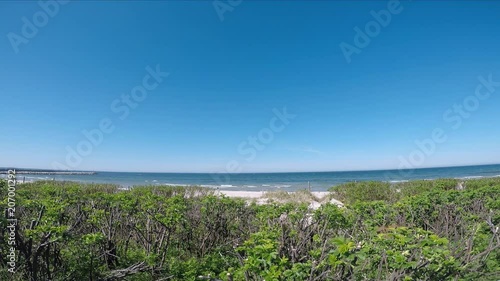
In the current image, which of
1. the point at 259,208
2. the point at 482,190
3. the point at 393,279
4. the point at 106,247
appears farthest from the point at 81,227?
the point at 482,190

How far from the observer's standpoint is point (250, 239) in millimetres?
3477

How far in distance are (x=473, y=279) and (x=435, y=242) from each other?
122 cm

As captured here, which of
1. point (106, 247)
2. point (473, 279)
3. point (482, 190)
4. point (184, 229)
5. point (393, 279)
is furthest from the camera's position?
point (482, 190)

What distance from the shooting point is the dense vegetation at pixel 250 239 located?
2295 millimetres

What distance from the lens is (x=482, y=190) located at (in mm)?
5758

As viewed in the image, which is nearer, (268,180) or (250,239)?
(250,239)

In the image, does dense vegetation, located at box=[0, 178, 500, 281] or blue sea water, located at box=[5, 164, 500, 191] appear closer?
dense vegetation, located at box=[0, 178, 500, 281]

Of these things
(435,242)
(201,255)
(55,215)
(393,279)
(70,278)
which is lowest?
(201,255)

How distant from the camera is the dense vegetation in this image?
229cm

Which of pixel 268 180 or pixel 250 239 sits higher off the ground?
pixel 250 239

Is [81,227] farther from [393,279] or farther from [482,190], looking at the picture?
[482,190]

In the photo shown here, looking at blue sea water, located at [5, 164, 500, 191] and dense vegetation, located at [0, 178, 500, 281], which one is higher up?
dense vegetation, located at [0, 178, 500, 281]

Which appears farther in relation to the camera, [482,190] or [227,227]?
[482,190]

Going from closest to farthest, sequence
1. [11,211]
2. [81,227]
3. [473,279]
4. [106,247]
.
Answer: [473,279], [11,211], [106,247], [81,227]
